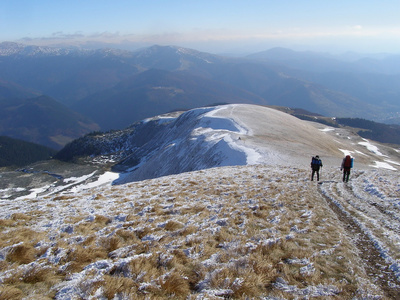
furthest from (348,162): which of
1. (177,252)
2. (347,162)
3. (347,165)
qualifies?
(177,252)

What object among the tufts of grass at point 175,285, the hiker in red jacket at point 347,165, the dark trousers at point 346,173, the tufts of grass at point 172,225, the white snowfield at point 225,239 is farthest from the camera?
the dark trousers at point 346,173

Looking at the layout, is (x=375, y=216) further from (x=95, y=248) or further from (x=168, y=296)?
(x=95, y=248)

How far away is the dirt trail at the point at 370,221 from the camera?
25.3ft

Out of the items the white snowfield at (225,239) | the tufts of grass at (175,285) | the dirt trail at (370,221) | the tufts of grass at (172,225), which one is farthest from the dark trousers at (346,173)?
the tufts of grass at (175,285)

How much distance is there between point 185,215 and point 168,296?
251 inches

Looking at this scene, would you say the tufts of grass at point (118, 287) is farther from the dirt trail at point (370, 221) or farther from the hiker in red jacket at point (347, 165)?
the hiker in red jacket at point (347, 165)

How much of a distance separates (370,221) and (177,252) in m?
10.8

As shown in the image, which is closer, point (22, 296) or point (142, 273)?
point (22, 296)

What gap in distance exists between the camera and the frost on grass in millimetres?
6242

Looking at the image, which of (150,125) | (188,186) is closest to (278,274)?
(188,186)

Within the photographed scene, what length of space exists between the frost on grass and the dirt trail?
0.50 meters

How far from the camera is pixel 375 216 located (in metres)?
13.6

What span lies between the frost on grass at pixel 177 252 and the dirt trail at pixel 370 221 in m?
0.50

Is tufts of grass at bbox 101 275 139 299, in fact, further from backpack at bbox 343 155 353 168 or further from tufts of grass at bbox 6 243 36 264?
backpack at bbox 343 155 353 168
